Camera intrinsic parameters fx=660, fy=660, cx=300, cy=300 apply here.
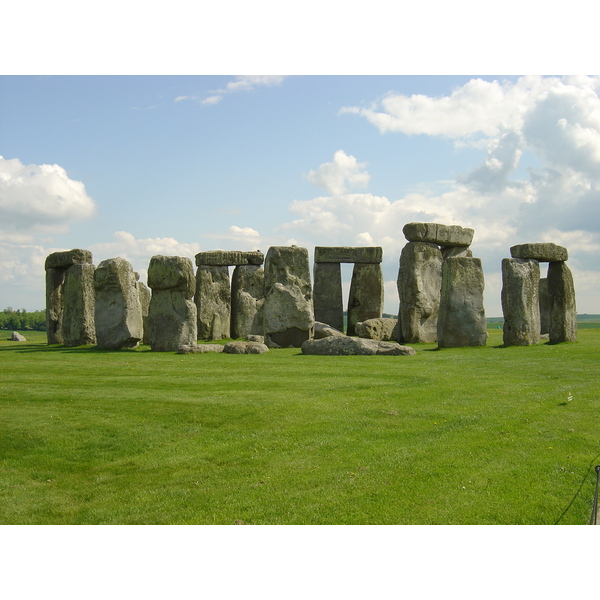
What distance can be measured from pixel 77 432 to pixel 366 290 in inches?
802

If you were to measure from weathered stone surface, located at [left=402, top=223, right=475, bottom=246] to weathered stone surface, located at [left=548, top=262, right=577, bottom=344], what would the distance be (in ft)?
15.6

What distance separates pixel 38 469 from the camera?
819cm

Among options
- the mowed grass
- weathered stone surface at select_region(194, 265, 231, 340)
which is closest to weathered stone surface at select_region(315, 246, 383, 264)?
weathered stone surface at select_region(194, 265, 231, 340)

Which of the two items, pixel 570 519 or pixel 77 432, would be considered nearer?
pixel 570 519

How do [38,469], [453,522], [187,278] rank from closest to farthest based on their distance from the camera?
[453,522] < [38,469] < [187,278]

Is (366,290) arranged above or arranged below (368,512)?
above

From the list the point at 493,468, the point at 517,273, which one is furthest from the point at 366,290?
the point at 493,468

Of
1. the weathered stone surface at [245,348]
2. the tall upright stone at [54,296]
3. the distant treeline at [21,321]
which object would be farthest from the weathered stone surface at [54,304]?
the distant treeline at [21,321]

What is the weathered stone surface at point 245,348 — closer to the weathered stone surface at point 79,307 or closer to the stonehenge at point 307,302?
the stonehenge at point 307,302

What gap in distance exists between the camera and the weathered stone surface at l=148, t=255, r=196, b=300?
18234mm

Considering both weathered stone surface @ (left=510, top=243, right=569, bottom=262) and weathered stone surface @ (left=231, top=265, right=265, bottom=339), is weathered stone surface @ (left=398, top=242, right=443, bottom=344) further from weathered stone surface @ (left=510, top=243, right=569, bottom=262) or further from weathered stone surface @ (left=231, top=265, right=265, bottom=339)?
weathered stone surface @ (left=231, top=265, right=265, bottom=339)

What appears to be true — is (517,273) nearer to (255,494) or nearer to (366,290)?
(366,290)

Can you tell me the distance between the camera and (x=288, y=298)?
19.8m

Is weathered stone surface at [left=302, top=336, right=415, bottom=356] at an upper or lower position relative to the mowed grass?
upper
